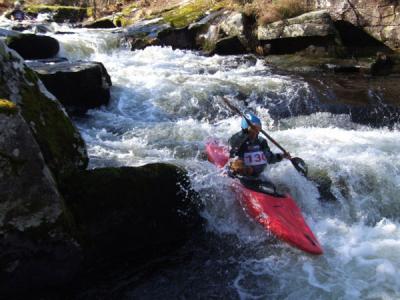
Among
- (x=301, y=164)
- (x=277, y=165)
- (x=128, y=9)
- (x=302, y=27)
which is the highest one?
(x=128, y=9)

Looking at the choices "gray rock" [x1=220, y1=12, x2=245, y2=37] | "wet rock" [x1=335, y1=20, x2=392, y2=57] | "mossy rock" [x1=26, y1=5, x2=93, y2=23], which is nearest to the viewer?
"wet rock" [x1=335, y1=20, x2=392, y2=57]

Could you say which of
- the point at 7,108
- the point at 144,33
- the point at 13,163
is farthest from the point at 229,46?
the point at 13,163

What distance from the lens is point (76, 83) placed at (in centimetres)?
884

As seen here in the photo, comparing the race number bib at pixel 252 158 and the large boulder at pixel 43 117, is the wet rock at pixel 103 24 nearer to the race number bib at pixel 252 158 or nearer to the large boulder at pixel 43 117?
the large boulder at pixel 43 117

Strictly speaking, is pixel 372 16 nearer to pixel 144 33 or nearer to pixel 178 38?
pixel 178 38

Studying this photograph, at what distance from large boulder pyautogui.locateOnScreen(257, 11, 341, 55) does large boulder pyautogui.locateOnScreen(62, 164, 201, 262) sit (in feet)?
29.6

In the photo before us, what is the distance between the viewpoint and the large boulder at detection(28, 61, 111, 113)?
862 centimetres

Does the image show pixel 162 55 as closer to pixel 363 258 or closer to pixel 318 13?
pixel 318 13

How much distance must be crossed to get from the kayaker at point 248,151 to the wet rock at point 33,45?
24.3 feet

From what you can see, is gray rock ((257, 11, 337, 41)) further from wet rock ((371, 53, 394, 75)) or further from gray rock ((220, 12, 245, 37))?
wet rock ((371, 53, 394, 75))

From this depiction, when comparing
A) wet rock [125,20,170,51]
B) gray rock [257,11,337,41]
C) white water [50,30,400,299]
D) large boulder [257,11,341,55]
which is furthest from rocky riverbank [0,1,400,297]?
wet rock [125,20,170,51]

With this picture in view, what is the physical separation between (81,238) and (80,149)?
53.9 inches

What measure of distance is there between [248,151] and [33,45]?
7.97 metres

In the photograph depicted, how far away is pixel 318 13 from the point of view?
13.4 meters
